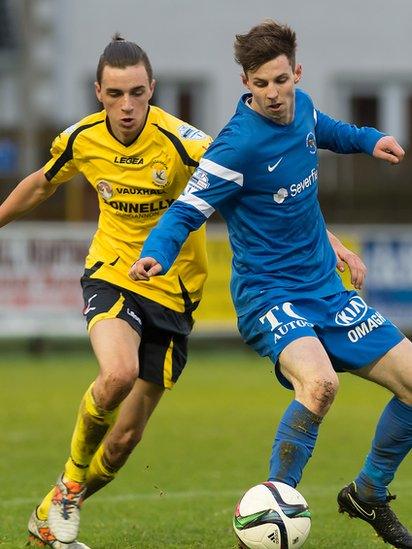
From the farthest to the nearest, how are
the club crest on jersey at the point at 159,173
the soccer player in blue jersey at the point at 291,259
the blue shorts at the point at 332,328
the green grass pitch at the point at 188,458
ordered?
the green grass pitch at the point at 188,458 → the club crest on jersey at the point at 159,173 → the blue shorts at the point at 332,328 → the soccer player in blue jersey at the point at 291,259

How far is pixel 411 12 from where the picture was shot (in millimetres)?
27141

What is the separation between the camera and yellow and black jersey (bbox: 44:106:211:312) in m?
7.39

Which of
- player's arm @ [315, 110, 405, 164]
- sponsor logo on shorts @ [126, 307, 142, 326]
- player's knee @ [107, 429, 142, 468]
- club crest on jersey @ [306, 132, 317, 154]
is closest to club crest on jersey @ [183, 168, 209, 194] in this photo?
club crest on jersey @ [306, 132, 317, 154]

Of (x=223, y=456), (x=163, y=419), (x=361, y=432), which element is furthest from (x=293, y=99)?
(x=163, y=419)

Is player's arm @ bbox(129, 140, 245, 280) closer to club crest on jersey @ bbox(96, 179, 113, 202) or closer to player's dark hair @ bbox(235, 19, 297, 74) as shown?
player's dark hair @ bbox(235, 19, 297, 74)

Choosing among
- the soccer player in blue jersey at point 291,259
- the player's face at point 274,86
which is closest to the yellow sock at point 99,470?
the soccer player in blue jersey at point 291,259

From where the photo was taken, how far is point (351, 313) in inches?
267

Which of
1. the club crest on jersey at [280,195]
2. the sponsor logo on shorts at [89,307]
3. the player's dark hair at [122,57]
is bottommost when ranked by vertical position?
the sponsor logo on shorts at [89,307]

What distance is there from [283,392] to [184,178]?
8.82 metres

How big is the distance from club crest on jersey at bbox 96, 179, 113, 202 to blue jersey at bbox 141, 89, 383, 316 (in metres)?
0.83

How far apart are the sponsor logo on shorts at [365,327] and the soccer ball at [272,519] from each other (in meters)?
0.87

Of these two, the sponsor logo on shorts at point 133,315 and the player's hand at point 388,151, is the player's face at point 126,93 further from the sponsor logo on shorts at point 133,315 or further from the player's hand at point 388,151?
the player's hand at point 388,151

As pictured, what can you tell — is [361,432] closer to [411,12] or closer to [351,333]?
[351,333]

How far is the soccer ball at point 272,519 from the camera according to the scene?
20.0ft
